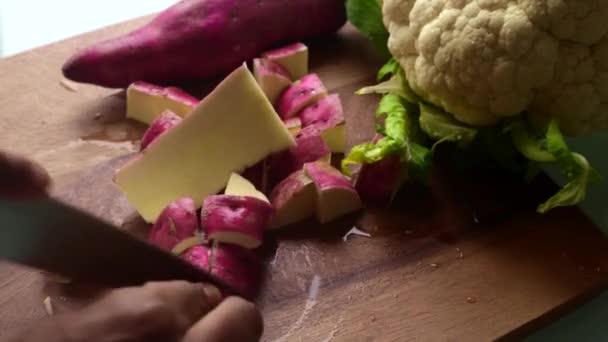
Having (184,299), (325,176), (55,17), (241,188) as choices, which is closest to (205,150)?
(241,188)

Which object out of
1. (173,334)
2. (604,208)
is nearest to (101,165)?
(173,334)

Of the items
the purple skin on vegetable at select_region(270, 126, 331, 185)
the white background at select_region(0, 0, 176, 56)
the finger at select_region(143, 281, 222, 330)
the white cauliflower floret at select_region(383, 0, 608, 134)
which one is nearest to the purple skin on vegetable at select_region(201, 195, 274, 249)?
the purple skin on vegetable at select_region(270, 126, 331, 185)

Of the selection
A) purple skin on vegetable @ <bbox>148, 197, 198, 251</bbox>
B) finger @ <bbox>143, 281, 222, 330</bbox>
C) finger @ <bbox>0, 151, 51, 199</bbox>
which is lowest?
purple skin on vegetable @ <bbox>148, 197, 198, 251</bbox>

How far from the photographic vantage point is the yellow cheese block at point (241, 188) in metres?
1.05

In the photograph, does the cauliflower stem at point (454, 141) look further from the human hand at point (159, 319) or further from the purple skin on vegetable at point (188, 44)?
the human hand at point (159, 319)

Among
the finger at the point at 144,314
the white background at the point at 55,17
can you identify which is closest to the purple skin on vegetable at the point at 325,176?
Answer: the finger at the point at 144,314

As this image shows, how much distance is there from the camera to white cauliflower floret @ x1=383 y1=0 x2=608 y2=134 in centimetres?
103

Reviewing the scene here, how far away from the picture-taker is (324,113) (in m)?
1.20

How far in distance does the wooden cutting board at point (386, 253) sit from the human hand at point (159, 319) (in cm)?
21

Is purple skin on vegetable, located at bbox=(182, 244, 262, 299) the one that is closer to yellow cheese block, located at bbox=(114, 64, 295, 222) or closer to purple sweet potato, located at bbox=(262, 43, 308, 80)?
yellow cheese block, located at bbox=(114, 64, 295, 222)

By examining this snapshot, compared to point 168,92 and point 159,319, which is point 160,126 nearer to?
point 168,92

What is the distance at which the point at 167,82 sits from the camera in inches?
52.1

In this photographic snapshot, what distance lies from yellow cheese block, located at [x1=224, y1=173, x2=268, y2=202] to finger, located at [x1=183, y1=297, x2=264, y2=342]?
0.97 feet

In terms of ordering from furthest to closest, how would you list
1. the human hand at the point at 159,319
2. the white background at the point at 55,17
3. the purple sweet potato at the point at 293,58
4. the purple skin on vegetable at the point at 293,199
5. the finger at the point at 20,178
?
1. the white background at the point at 55,17
2. the purple sweet potato at the point at 293,58
3. the purple skin on vegetable at the point at 293,199
4. the finger at the point at 20,178
5. the human hand at the point at 159,319
